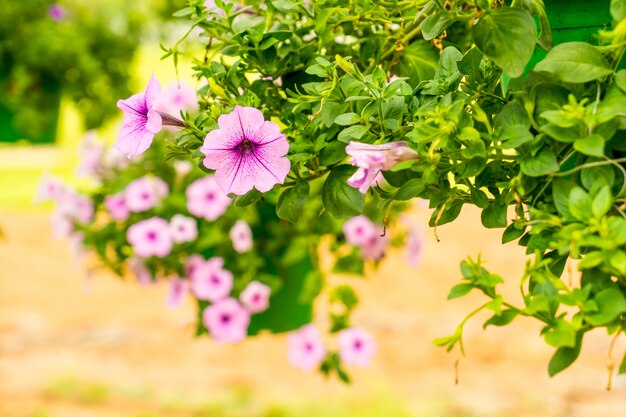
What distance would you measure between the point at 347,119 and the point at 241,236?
48.0 inches

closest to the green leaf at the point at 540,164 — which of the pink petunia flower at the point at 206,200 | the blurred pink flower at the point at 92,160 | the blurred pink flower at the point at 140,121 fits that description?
the blurred pink flower at the point at 140,121

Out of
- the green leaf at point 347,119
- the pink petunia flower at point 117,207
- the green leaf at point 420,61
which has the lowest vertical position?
the pink petunia flower at point 117,207

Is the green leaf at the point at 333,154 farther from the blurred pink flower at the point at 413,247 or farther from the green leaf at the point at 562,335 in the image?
the blurred pink flower at the point at 413,247

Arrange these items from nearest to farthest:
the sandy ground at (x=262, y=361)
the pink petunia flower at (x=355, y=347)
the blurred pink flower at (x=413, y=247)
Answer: the pink petunia flower at (x=355, y=347), the blurred pink flower at (x=413, y=247), the sandy ground at (x=262, y=361)

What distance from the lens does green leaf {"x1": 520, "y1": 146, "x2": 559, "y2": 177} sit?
1.87ft

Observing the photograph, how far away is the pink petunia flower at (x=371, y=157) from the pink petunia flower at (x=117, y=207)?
149 centimetres

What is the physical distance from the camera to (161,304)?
4.11m

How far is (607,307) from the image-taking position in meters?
0.54

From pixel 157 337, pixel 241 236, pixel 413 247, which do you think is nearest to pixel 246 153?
pixel 241 236

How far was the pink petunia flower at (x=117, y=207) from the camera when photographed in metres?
1.99

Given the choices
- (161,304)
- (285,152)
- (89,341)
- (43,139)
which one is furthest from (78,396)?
(285,152)

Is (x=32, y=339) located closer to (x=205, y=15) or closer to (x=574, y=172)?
(x=205, y=15)

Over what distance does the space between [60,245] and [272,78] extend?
14.3 feet

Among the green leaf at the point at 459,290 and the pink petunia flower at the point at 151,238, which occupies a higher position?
the green leaf at the point at 459,290
